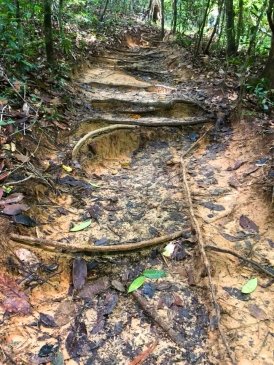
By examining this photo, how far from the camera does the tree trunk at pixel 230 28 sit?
8.84 meters

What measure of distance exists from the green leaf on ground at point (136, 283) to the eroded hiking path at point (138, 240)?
42 millimetres

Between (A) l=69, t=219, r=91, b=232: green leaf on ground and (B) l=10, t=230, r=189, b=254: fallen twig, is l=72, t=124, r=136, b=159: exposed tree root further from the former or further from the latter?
(B) l=10, t=230, r=189, b=254: fallen twig

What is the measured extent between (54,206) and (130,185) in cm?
114

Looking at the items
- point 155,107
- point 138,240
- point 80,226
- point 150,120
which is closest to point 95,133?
point 150,120

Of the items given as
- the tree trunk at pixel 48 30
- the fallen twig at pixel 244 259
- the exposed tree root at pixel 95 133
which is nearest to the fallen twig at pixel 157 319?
the fallen twig at pixel 244 259

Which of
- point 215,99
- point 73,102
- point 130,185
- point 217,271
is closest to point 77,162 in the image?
point 130,185

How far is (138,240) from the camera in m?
3.39

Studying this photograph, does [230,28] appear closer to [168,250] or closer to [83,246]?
[168,250]

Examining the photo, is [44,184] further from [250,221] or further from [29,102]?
[250,221]

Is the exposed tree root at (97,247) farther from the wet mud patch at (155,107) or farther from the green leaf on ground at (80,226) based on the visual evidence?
the wet mud patch at (155,107)

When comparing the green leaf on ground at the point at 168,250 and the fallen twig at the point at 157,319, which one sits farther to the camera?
the green leaf on ground at the point at 168,250

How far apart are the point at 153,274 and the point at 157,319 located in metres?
0.46

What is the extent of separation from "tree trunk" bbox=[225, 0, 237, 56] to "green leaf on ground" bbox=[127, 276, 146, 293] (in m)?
7.69

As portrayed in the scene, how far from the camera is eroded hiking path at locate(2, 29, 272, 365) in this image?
241 cm
